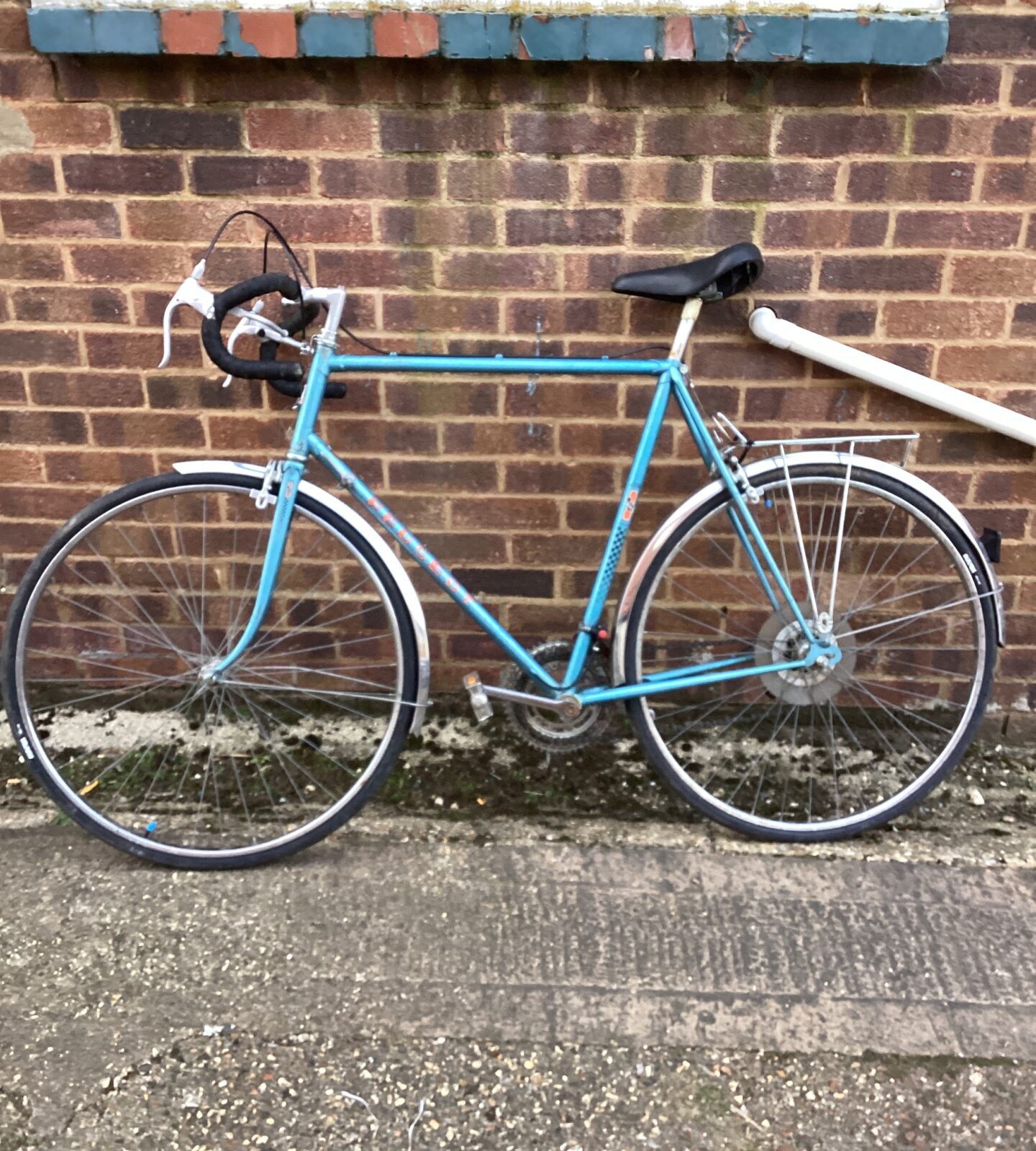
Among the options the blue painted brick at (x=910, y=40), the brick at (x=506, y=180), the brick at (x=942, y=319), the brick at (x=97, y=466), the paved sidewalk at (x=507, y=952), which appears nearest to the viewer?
the paved sidewalk at (x=507, y=952)

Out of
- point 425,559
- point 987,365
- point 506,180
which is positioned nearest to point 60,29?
point 506,180

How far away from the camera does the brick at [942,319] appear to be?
2.54 metres

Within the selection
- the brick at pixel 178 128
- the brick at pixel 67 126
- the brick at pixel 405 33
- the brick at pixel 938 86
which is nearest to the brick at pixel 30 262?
the brick at pixel 67 126

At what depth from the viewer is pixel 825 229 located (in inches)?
97.3

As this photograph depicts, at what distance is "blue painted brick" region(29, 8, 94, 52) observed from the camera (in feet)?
7.51

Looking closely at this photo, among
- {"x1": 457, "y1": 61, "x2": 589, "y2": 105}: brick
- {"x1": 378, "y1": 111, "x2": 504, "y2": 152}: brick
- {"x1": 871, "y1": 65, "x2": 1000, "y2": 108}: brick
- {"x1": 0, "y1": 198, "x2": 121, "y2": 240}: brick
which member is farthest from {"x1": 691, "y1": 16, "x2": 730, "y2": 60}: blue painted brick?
{"x1": 0, "y1": 198, "x2": 121, "y2": 240}: brick

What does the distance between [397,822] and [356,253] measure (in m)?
1.44

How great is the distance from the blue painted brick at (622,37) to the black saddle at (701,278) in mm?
477

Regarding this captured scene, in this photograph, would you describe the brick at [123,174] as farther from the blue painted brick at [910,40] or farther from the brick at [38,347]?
the blue painted brick at [910,40]

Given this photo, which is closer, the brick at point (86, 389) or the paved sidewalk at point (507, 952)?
the paved sidewalk at point (507, 952)

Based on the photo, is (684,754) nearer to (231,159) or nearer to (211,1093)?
(211,1093)

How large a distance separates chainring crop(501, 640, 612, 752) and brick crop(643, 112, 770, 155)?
4.01 feet

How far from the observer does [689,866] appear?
2.44 m

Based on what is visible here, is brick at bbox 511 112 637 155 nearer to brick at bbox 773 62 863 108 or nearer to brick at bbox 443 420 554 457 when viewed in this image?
brick at bbox 773 62 863 108
